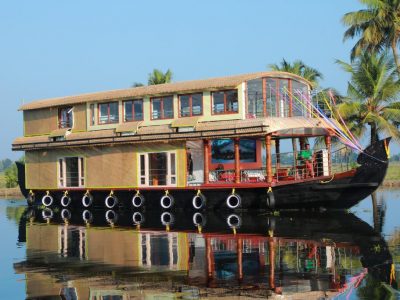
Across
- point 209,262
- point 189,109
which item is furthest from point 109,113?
point 209,262

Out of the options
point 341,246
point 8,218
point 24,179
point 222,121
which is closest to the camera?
point 341,246

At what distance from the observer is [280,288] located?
9.92 meters

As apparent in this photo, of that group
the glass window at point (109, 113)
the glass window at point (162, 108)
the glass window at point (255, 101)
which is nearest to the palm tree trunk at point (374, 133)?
the glass window at point (255, 101)

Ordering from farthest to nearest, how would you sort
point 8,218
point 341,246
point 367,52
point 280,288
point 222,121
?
point 367,52 < point 8,218 < point 222,121 < point 341,246 < point 280,288

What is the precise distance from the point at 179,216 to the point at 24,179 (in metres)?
11.7

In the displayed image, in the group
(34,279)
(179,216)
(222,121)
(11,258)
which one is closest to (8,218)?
(179,216)

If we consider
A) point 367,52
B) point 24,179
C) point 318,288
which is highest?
point 367,52

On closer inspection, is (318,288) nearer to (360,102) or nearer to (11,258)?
(11,258)

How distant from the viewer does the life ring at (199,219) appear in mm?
20119

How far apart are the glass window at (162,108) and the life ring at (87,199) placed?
4.67 m

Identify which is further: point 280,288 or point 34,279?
point 34,279

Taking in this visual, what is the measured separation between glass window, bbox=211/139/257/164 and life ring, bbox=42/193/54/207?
815cm

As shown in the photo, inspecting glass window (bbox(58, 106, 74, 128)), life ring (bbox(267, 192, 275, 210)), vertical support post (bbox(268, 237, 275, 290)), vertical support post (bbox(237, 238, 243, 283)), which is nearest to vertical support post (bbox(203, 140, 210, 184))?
life ring (bbox(267, 192, 275, 210))

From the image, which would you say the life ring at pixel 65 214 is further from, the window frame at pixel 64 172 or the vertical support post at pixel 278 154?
the vertical support post at pixel 278 154
